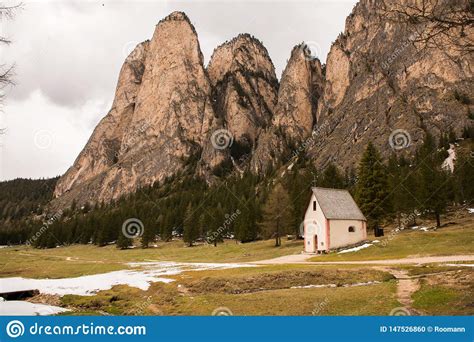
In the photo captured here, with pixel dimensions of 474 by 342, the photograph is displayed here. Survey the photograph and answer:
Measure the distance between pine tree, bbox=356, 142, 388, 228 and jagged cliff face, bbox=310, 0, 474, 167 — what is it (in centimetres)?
6466

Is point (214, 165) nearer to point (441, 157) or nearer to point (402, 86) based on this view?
point (402, 86)

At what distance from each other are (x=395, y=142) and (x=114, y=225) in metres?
91.4

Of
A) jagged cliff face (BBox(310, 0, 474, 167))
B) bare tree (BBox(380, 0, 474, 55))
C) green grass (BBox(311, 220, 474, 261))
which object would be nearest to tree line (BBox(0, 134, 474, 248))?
jagged cliff face (BBox(310, 0, 474, 167))

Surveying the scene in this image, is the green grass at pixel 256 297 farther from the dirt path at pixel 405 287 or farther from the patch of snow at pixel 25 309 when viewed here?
the patch of snow at pixel 25 309

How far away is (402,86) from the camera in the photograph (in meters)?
145

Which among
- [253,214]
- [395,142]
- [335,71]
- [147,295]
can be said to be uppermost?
[335,71]

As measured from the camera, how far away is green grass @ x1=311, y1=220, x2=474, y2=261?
117 ft

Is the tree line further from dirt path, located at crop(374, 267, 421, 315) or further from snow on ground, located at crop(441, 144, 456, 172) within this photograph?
dirt path, located at crop(374, 267, 421, 315)

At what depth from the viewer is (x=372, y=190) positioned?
56750 millimetres

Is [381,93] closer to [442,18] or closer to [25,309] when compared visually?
[442,18]

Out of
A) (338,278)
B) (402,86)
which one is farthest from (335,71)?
(338,278)

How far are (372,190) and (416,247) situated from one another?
18.0 m

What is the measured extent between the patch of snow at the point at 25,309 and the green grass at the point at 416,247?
2725 centimetres

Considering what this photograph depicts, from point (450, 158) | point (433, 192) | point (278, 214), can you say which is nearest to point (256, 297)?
point (278, 214)
